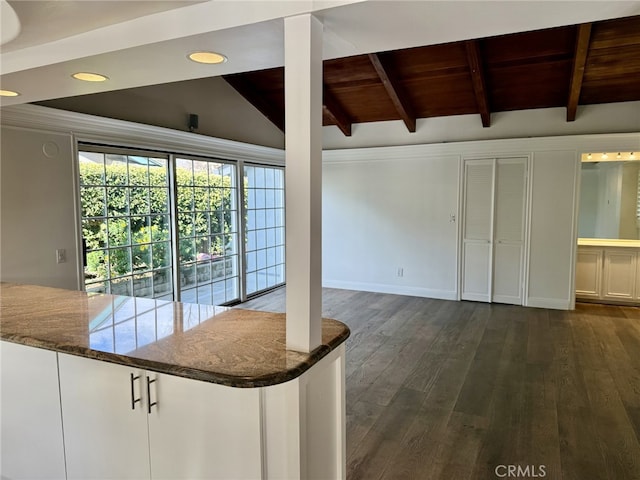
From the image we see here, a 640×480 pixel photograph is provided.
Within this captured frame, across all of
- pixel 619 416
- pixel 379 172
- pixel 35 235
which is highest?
pixel 379 172

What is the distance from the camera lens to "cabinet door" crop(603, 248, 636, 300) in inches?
222

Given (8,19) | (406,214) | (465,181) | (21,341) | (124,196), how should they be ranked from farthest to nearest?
1. (406,214)
2. (465,181)
3. (124,196)
4. (21,341)
5. (8,19)

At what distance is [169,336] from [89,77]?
1.46 meters

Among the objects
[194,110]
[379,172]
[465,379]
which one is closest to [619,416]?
[465,379]

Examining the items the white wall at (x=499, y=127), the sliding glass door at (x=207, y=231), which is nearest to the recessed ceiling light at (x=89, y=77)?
the sliding glass door at (x=207, y=231)

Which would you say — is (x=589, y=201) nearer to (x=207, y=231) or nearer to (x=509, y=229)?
(x=509, y=229)

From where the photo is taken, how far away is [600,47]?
436 centimetres

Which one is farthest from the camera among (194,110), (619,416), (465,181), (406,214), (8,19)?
(406,214)

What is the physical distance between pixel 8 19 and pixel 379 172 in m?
5.35

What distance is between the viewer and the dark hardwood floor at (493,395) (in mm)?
2408

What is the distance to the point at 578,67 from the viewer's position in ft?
14.4

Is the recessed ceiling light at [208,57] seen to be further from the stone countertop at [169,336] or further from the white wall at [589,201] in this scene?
the white wall at [589,201]

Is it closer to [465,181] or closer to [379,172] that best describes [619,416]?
[465,181]

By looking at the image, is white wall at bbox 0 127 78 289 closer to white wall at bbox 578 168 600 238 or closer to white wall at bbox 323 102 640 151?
white wall at bbox 323 102 640 151
